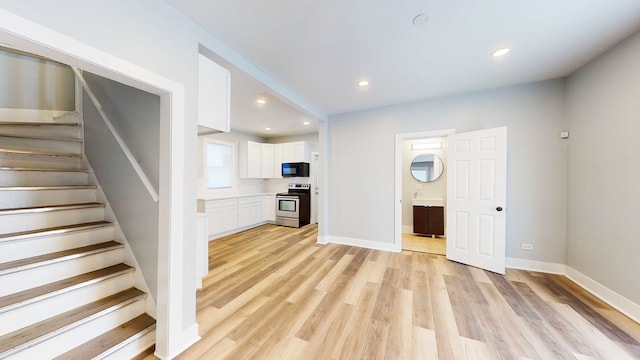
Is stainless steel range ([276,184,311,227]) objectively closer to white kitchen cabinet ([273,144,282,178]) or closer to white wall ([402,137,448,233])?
white kitchen cabinet ([273,144,282,178])

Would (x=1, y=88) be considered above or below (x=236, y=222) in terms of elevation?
above

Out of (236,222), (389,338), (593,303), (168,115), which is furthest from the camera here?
(236,222)

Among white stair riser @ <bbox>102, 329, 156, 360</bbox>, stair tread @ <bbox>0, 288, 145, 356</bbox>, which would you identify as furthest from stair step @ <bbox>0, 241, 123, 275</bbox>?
white stair riser @ <bbox>102, 329, 156, 360</bbox>

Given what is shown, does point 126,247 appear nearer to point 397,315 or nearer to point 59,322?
point 59,322

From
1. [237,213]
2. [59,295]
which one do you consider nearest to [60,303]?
[59,295]

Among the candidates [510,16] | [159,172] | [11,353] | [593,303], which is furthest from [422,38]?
[11,353]

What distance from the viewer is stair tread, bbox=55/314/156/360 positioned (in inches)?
51.8

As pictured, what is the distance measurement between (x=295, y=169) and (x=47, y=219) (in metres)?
4.40

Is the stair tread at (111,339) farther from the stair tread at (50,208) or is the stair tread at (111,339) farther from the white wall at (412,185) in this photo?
the white wall at (412,185)

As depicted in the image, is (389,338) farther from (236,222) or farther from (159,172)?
(236,222)

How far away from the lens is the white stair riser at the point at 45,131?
2.30 meters

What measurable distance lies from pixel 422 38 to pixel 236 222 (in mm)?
4802

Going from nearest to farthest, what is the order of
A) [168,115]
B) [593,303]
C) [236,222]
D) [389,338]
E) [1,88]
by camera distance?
[168,115], [389,338], [593,303], [1,88], [236,222]

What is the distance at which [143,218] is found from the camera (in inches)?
69.3
